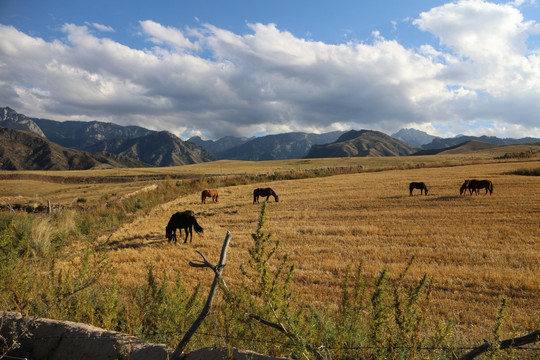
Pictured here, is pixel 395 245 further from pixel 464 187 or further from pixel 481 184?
pixel 464 187

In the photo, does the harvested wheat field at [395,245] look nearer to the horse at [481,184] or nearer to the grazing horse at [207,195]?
the horse at [481,184]

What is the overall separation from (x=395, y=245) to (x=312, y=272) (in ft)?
13.7

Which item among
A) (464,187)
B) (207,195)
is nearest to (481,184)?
(464,187)

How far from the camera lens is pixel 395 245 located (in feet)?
36.4

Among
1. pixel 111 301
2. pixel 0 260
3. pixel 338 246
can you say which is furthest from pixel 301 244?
pixel 0 260

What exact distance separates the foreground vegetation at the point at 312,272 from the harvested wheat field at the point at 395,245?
57mm

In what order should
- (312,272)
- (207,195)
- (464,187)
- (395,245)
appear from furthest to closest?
(207,195), (464,187), (395,245), (312,272)

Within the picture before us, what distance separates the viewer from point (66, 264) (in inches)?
385

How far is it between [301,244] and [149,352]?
29.7 ft

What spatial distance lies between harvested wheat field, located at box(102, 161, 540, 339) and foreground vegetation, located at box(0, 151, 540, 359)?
0.06m

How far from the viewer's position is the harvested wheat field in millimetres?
7062

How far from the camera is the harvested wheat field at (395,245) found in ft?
23.2

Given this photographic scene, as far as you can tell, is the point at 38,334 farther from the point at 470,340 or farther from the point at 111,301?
the point at 470,340

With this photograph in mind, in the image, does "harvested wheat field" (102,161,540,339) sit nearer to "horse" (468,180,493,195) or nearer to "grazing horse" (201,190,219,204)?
"horse" (468,180,493,195)
